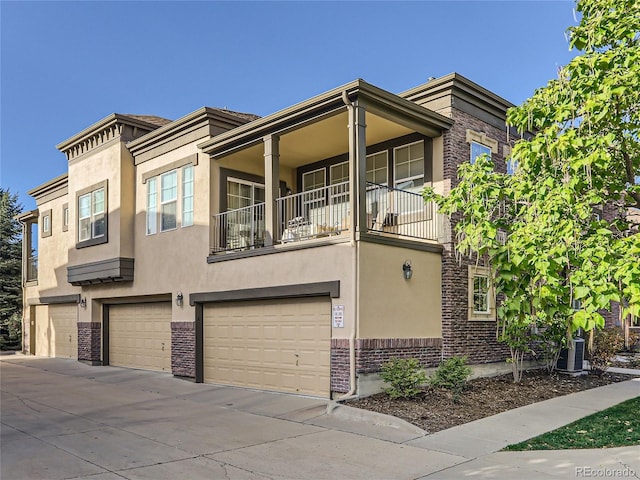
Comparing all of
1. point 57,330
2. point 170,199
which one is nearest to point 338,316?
point 170,199

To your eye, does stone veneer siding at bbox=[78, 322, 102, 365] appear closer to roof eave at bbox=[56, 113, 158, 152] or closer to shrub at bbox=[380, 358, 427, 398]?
roof eave at bbox=[56, 113, 158, 152]

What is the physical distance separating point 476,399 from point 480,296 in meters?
3.40

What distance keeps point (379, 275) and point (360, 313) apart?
0.91 metres

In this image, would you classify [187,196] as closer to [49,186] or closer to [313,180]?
[313,180]

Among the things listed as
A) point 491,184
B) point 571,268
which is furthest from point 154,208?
point 571,268

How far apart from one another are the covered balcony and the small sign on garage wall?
1.38 metres

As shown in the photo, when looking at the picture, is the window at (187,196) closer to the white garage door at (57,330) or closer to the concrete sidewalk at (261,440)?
the concrete sidewalk at (261,440)

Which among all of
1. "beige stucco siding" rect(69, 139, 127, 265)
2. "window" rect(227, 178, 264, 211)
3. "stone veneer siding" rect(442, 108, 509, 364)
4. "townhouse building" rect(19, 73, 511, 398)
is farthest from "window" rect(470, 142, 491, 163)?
"beige stucco siding" rect(69, 139, 127, 265)

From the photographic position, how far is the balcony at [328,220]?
1306cm

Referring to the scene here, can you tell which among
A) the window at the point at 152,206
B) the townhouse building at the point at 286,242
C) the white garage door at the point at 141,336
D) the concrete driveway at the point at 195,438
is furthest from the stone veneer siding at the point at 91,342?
the concrete driveway at the point at 195,438

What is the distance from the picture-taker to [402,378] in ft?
34.2

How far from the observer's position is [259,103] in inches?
1752

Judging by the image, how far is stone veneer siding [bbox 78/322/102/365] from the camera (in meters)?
18.8

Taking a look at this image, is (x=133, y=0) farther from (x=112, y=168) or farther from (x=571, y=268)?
(x=571, y=268)
